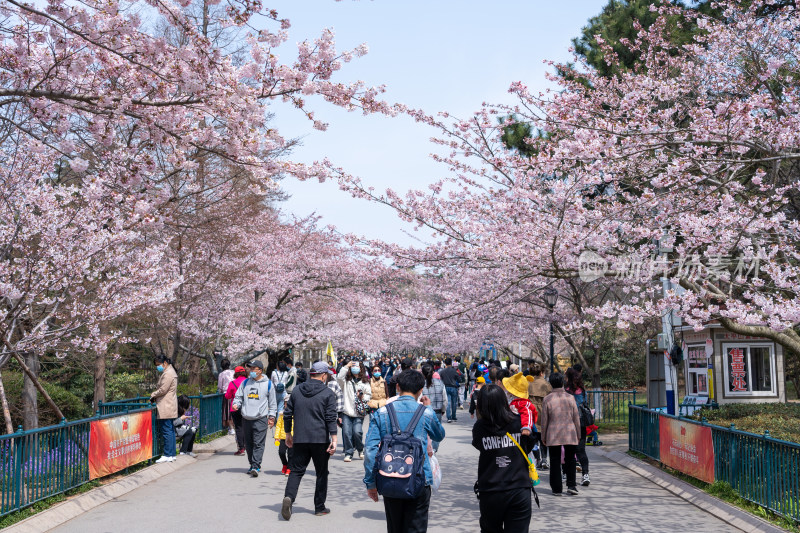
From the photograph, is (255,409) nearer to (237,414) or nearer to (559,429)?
(237,414)

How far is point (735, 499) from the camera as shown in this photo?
9.43 meters

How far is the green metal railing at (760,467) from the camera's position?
8094mm

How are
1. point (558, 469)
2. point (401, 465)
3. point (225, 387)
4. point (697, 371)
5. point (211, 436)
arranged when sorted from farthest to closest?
point (697, 371)
point (225, 387)
point (211, 436)
point (558, 469)
point (401, 465)

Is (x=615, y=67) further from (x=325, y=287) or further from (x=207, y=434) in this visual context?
(x=325, y=287)

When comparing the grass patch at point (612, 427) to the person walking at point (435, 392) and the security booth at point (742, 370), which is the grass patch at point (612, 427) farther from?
the person walking at point (435, 392)

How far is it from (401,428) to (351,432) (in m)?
8.84

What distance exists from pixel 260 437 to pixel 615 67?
12.9 m

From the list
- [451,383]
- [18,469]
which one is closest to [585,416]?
[18,469]

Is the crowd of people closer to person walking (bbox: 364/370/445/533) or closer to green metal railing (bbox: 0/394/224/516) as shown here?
person walking (bbox: 364/370/445/533)

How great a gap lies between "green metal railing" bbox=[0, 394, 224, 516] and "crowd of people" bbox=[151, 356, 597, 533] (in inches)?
108

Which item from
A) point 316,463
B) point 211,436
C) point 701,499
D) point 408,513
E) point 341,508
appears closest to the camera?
point 408,513

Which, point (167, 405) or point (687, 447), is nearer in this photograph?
point (687, 447)

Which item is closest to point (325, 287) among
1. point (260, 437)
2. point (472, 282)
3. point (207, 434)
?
point (472, 282)

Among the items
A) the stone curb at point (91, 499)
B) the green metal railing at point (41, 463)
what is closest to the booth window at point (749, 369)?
the stone curb at point (91, 499)
